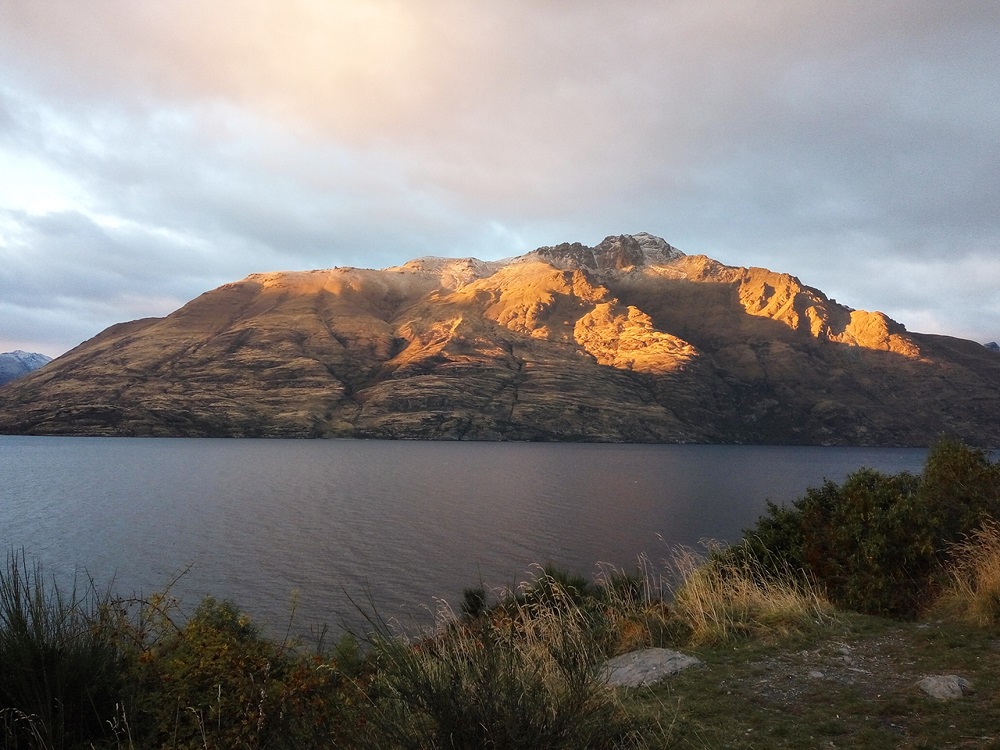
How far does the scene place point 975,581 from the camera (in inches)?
399

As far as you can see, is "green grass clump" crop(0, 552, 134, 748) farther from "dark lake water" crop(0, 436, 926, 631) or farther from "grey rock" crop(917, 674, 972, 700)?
"grey rock" crop(917, 674, 972, 700)

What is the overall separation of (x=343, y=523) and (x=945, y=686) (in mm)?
50853

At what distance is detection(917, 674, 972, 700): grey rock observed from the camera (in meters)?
6.20

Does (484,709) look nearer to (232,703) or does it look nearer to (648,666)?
(232,703)

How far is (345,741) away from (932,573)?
435 inches

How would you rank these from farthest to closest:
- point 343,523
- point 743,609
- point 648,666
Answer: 1. point 343,523
2. point 743,609
3. point 648,666

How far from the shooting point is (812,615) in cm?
987

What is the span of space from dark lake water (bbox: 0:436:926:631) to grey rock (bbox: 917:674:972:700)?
8.02 meters

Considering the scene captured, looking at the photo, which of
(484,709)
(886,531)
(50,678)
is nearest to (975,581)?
(886,531)

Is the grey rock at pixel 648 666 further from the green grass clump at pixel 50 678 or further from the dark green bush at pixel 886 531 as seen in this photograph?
the green grass clump at pixel 50 678

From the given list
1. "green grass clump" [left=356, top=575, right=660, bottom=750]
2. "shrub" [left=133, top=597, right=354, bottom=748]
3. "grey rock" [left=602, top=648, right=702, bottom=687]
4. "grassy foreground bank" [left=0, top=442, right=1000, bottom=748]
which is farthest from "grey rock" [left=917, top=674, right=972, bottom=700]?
"shrub" [left=133, top=597, right=354, bottom=748]

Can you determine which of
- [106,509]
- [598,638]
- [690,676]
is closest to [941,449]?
[598,638]

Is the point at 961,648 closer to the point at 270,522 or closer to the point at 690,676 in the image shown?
the point at 690,676

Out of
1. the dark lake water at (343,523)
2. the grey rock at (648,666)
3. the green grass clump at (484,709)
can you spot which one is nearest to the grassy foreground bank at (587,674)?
the green grass clump at (484,709)
